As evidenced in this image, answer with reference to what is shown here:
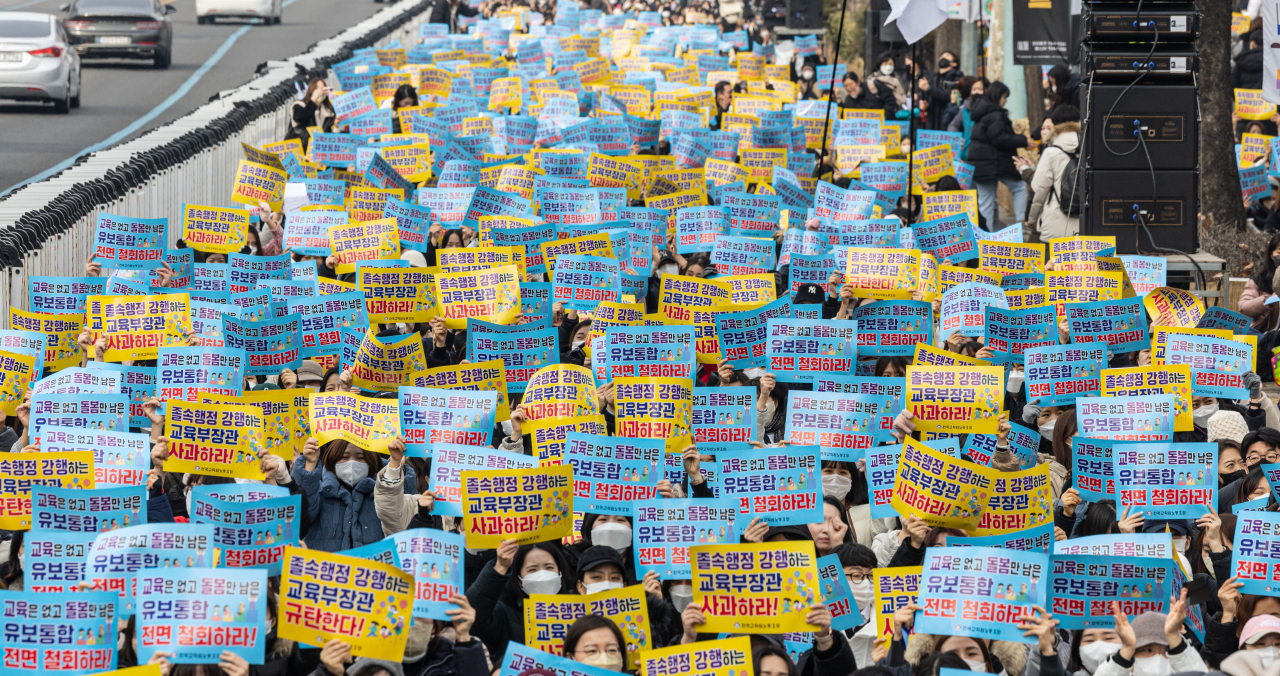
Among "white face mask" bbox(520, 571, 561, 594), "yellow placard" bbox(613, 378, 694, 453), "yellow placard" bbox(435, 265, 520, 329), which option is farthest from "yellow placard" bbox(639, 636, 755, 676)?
"yellow placard" bbox(435, 265, 520, 329)

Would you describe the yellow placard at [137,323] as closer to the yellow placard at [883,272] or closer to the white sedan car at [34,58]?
the yellow placard at [883,272]

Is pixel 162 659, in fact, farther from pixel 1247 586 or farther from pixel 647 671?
pixel 1247 586

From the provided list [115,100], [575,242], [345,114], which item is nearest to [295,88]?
[345,114]

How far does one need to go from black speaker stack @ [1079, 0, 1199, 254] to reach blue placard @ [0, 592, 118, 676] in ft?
31.4

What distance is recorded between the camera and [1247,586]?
630 cm

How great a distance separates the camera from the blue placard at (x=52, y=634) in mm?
5504

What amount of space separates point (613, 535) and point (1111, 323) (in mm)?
3828

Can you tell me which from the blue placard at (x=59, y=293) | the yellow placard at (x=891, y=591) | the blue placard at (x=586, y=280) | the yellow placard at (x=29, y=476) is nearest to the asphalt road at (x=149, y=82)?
the blue placard at (x=59, y=293)

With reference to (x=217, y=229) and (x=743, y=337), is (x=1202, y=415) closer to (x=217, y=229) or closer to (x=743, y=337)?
(x=743, y=337)

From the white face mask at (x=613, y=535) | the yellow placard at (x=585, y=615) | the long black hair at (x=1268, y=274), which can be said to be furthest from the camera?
the long black hair at (x=1268, y=274)

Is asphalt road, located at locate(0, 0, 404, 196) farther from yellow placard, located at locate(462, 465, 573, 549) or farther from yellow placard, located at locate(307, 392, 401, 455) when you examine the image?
yellow placard, located at locate(462, 465, 573, 549)

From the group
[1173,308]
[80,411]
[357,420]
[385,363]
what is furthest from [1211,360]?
[80,411]

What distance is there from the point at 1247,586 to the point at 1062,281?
4635 millimetres

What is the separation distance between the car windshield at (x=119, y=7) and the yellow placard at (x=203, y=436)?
2590cm
